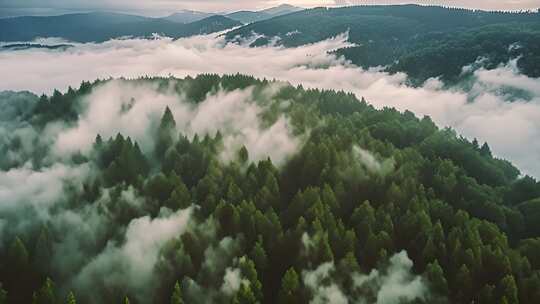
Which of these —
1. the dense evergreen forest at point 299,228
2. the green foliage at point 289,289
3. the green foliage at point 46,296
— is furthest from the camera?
the dense evergreen forest at point 299,228

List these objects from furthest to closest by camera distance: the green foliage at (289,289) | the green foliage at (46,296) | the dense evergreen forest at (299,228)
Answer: the dense evergreen forest at (299,228), the green foliage at (289,289), the green foliage at (46,296)

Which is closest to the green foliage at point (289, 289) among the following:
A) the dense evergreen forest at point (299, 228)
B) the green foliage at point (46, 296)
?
the dense evergreen forest at point (299, 228)

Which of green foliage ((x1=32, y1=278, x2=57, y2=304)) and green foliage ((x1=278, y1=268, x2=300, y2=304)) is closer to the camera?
green foliage ((x1=32, y1=278, x2=57, y2=304))

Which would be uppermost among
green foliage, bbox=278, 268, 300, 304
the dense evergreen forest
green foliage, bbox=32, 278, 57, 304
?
green foliage, bbox=32, 278, 57, 304

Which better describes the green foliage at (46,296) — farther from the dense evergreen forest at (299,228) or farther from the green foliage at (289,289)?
the green foliage at (289,289)

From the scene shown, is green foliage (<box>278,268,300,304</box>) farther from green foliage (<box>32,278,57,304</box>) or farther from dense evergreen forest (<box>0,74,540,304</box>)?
green foliage (<box>32,278,57,304</box>)

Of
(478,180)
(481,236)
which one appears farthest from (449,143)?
(481,236)

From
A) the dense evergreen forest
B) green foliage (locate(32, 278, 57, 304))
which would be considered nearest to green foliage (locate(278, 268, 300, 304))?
the dense evergreen forest

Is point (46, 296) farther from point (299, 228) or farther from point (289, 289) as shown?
point (299, 228)

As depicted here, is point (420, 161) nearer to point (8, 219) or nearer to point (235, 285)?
point (235, 285)
